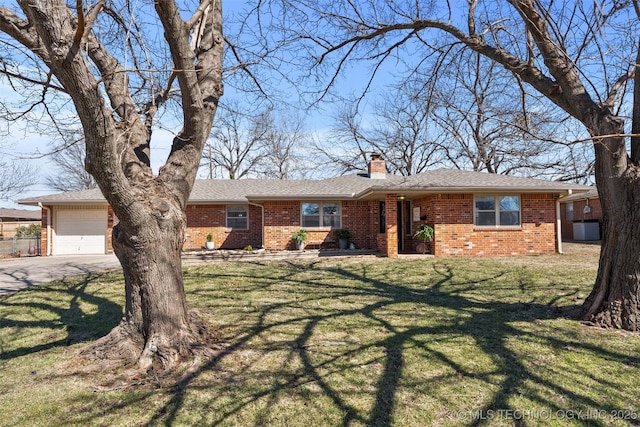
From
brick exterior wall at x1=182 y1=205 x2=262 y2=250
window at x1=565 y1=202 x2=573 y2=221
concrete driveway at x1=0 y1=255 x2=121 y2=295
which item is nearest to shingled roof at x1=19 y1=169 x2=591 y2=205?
brick exterior wall at x1=182 y1=205 x2=262 y2=250

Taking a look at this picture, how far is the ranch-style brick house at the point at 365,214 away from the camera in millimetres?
13953

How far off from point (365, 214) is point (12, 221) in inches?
1590

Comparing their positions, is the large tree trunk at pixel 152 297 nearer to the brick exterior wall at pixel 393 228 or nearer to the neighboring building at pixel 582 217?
the brick exterior wall at pixel 393 228

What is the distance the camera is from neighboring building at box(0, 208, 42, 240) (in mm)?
28920

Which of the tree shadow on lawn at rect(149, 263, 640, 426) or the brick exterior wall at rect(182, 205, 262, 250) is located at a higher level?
the brick exterior wall at rect(182, 205, 262, 250)

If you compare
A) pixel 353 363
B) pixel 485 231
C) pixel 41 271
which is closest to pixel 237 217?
pixel 41 271

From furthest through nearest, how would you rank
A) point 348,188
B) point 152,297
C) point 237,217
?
point 237,217 < point 348,188 < point 152,297

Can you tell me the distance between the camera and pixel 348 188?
17.1 m

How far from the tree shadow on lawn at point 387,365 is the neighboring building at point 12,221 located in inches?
1066

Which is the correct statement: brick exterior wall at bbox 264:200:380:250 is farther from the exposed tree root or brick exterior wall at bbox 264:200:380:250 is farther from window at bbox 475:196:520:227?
the exposed tree root

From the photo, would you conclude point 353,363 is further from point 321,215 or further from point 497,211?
point 321,215

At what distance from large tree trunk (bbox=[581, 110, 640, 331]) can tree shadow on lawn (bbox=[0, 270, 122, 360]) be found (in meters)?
7.10

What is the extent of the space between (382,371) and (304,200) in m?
12.5

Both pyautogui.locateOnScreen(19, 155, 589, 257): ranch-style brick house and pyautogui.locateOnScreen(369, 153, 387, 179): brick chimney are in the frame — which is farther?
pyautogui.locateOnScreen(369, 153, 387, 179): brick chimney
